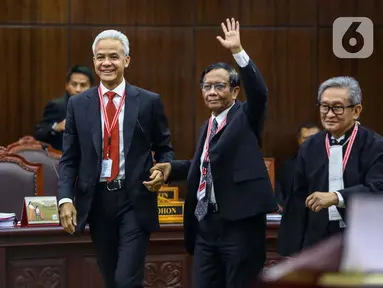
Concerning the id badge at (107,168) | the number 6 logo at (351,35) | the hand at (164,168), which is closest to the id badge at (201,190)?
the hand at (164,168)

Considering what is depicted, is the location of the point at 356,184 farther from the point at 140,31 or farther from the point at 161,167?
the point at 140,31

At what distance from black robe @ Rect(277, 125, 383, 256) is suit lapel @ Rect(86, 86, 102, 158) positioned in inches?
31.2

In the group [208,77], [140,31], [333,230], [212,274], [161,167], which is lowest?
[212,274]

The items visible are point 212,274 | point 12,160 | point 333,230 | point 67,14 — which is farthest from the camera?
point 67,14

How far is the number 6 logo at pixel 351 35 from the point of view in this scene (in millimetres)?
7289

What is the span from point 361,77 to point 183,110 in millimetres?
1664

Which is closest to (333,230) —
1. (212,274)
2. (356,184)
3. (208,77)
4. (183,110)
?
(356,184)

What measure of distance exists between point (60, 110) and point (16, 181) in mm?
1219

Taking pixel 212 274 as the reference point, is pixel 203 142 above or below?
above

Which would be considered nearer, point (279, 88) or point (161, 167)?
point (161, 167)

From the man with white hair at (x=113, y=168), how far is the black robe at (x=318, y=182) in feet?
1.78

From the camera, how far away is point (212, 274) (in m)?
3.27

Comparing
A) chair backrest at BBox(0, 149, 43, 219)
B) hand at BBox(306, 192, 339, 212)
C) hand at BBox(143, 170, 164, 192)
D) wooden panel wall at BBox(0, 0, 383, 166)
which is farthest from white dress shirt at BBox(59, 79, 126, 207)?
wooden panel wall at BBox(0, 0, 383, 166)

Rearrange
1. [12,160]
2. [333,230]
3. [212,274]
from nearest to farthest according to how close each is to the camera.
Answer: [333,230] → [212,274] → [12,160]
